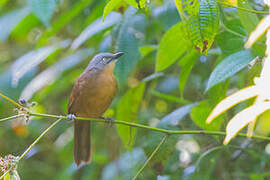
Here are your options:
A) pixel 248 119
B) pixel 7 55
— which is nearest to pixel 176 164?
pixel 248 119

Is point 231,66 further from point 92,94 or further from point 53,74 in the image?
point 53,74

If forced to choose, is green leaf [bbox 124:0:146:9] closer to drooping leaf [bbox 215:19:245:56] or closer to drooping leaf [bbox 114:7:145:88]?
drooping leaf [bbox 215:19:245:56]

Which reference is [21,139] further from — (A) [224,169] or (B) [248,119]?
(B) [248,119]

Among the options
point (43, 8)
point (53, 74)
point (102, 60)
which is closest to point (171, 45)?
point (43, 8)

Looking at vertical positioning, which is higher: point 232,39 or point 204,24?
point 204,24

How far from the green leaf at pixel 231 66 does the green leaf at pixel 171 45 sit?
0.51 metres

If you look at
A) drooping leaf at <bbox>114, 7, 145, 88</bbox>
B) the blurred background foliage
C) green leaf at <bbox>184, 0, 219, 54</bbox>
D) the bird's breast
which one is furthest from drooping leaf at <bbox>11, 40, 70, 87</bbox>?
green leaf at <bbox>184, 0, 219, 54</bbox>

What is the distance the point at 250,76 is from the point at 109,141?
3.13 m

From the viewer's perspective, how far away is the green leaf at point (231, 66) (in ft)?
5.98

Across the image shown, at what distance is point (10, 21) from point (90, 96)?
1471mm

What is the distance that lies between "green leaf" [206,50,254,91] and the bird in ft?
4.20

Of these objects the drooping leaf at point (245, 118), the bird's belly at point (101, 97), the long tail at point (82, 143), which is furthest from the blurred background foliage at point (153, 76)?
the drooping leaf at point (245, 118)

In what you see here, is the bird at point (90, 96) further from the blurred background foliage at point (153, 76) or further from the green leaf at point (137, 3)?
the green leaf at point (137, 3)

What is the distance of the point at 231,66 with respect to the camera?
187cm
